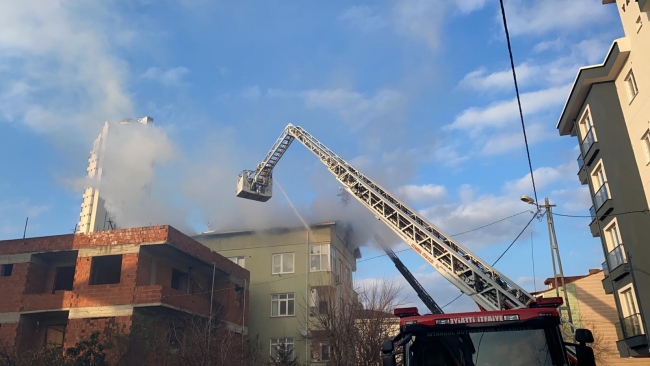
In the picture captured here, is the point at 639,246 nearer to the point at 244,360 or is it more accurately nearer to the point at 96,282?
the point at 244,360

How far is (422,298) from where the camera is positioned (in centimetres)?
2825

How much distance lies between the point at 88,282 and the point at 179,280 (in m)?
5.92

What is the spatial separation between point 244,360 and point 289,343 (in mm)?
12451

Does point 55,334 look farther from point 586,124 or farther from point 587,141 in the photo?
point 586,124

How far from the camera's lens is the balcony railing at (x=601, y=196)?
24438mm

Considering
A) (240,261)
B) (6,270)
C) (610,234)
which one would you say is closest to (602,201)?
(610,234)

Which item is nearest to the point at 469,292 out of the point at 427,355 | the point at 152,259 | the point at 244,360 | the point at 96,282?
the point at 244,360

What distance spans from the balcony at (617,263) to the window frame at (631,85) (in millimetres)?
6978

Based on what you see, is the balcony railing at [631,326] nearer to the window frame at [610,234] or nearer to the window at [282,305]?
the window frame at [610,234]

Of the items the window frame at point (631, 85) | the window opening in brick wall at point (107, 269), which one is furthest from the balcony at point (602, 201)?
the window opening in brick wall at point (107, 269)

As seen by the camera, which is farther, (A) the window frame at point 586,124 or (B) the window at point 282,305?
(B) the window at point 282,305

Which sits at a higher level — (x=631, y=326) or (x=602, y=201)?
(x=602, y=201)

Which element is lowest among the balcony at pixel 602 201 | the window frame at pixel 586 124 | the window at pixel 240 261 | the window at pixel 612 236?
the window at pixel 612 236

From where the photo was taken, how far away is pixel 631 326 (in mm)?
22797
